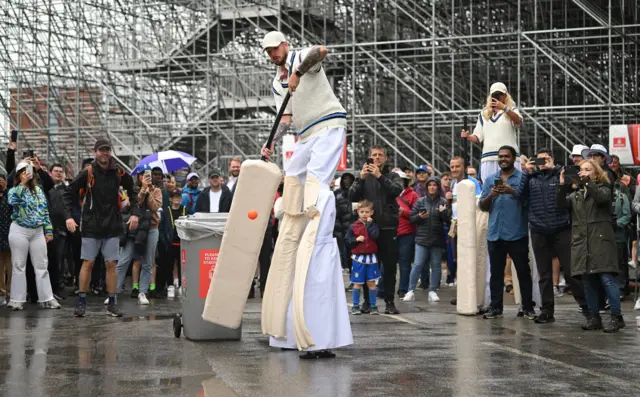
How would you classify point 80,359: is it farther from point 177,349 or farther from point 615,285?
point 615,285

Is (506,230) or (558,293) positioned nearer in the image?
(506,230)

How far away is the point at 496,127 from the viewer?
1303 cm

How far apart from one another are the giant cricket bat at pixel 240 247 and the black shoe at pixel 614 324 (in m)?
3.60

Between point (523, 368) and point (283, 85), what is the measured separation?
112 inches

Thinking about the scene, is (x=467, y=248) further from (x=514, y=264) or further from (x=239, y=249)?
(x=239, y=249)

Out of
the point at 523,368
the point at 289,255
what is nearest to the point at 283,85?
the point at 289,255

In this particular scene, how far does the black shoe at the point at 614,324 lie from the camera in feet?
34.2

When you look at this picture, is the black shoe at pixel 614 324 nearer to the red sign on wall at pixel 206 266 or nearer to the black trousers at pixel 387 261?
the black trousers at pixel 387 261

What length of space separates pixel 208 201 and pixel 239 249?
7.52 meters

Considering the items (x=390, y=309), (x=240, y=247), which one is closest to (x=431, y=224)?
(x=390, y=309)

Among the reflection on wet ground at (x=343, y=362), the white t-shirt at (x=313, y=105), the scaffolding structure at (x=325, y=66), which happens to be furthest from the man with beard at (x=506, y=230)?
the scaffolding structure at (x=325, y=66)

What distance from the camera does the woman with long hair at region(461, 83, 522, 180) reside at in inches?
511

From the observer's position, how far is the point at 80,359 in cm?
843

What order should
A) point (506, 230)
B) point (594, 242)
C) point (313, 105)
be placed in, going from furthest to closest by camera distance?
point (506, 230), point (594, 242), point (313, 105)
